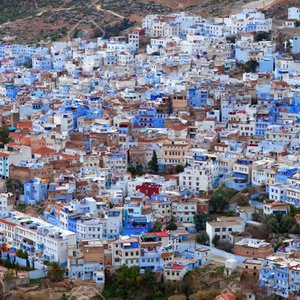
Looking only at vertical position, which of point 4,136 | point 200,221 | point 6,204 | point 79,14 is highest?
point 79,14

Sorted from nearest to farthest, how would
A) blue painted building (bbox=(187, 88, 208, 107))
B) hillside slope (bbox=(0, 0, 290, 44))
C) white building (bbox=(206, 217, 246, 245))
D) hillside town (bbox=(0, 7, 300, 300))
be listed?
hillside town (bbox=(0, 7, 300, 300)) → white building (bbox=(206, 217, 246, 245)) → blue painted building (bbox=(187, 88, 208, 107)) → hillside slope (bbox=(0, 0, 290, 44))

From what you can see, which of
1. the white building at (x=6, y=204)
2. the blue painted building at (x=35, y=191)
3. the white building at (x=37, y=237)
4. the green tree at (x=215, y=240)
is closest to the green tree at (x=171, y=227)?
the green tree at (x=215, y=240)

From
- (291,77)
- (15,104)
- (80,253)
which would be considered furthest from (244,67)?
(80,253)

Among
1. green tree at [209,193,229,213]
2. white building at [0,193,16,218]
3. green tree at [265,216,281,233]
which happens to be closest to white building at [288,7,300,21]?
green tree at [209,193,229,213]

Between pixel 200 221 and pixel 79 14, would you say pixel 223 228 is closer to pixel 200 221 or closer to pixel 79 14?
pixel 200 221

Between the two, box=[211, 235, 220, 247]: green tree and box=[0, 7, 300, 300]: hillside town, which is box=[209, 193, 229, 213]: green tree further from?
box=[211, 235, 220, 247]: green tree

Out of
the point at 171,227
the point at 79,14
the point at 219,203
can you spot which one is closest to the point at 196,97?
the point at 219,203

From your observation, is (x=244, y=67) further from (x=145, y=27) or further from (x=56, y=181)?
(x=56, y=181)

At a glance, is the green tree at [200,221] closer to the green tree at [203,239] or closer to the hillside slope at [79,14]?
the green tree at [203,239]
